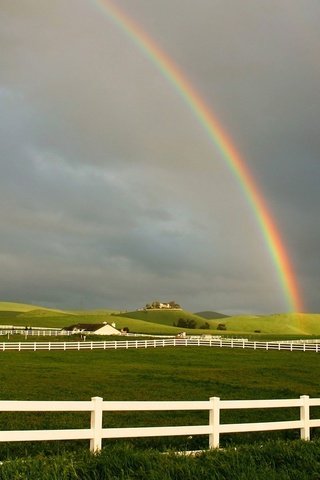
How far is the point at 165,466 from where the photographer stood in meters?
8.66

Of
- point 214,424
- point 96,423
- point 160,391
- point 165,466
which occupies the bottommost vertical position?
point 160,391

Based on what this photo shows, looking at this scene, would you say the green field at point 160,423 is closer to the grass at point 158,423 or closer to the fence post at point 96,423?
the grass at point 158,423

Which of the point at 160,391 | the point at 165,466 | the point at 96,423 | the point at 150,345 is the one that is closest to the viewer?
the point at 165,466

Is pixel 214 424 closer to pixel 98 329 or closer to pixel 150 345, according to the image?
pixel 150 345

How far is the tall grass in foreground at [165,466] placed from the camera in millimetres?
8164

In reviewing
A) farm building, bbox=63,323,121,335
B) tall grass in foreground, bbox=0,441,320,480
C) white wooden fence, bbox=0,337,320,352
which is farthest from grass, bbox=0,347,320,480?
farm building, bbox=63,323,121,335

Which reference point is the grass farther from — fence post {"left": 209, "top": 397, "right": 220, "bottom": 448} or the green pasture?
fence post {"left": 209, "top": 397, "right": 220, "bottom": 448}

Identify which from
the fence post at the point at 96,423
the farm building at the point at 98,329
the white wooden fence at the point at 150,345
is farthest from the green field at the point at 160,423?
the farm building at the point at 98,329

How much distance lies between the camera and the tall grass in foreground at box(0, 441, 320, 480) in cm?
816

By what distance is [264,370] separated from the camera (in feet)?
121

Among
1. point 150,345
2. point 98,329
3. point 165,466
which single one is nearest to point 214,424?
point 165,466

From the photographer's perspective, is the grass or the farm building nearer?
the grass

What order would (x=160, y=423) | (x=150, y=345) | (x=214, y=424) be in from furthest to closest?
(x=150, y=345) → (x=160, y=423) → (x=214, y=424)

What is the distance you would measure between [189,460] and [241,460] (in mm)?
860
